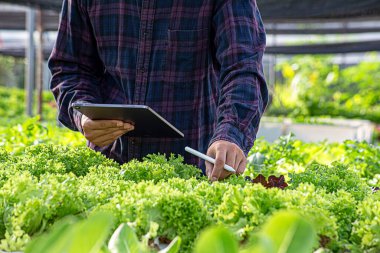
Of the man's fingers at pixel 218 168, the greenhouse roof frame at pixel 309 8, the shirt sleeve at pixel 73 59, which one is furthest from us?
the greenhouse roof frame at pixel 309 8

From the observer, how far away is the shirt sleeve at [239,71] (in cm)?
278

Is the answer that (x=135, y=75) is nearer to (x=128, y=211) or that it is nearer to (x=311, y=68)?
(x=128, y=211)

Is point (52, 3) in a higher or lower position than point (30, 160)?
higher

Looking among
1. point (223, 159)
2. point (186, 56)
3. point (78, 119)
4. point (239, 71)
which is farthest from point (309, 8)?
Answer: point (223, 159)

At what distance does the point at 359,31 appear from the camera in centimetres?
1097

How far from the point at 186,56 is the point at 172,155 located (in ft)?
2.34

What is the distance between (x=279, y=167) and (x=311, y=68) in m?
12.4

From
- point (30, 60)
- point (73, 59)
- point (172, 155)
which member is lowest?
point (30, 60)

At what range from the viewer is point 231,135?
8.76ft

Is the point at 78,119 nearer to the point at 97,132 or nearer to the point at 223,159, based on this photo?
the point at 97,132

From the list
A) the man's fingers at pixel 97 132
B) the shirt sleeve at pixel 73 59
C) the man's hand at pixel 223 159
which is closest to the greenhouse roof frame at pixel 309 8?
the shirt sleeve at pixel 73 59

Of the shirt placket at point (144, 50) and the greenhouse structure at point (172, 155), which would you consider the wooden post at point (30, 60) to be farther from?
the shirt placket at point (144, 50)

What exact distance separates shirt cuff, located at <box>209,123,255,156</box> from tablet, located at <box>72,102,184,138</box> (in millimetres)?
143

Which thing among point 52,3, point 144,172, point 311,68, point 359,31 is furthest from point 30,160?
point 311,68
